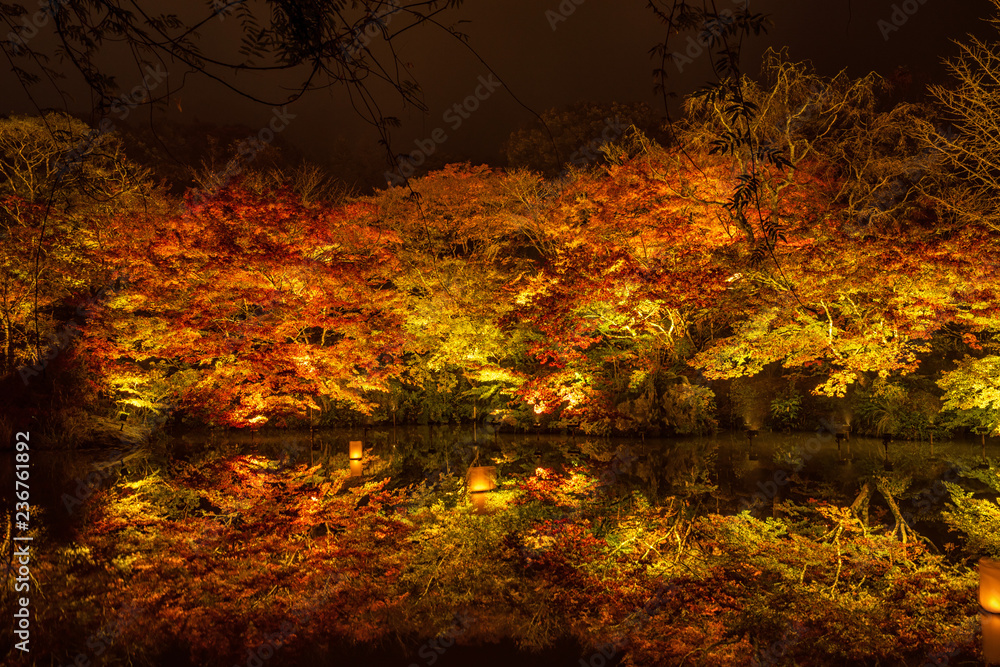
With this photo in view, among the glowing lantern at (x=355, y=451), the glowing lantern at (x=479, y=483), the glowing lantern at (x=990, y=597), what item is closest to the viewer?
the glowing lantern at (x=990, y=597)

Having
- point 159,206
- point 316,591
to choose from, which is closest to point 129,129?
point 159,206

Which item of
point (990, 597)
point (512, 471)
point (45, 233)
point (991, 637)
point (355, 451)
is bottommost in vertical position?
point (991, 637)

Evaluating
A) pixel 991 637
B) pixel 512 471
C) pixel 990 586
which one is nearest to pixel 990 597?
pixel 990 586

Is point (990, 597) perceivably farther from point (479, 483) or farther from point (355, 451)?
point (355, 451)

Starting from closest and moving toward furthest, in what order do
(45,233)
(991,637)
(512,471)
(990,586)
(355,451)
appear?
(991,637) → (990,586) → (512,471) → (355,451) → (45,233)

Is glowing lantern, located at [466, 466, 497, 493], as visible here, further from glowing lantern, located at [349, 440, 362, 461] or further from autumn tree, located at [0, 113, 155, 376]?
autumn tree, located at [0, 113, 155, 376]

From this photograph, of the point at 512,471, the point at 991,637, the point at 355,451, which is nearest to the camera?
the point at 991,637

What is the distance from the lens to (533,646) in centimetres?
397

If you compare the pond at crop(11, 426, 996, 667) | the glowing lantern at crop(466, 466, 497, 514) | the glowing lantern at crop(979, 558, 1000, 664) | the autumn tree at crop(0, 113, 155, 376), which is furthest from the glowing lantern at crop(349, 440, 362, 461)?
the glowing lantern at crop(979, 558, 1000, 664)

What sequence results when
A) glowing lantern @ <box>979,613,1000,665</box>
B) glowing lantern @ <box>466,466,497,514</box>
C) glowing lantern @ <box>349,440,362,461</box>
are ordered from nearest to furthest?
glowing lantern @ <box>979,613,1000,665</box> < glowing lantern @ <box>466,466,497,514</box> < glowing lantern @ <box>349,440,362,461</box>

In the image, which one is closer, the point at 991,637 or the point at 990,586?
the point at 991,637

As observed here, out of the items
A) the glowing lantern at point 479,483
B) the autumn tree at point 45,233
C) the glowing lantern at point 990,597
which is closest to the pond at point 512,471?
the glowing lantern at point 479,483

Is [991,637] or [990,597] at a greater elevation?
[990,597]

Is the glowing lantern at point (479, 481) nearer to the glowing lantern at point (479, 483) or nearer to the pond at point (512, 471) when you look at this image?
the glowing lantern at point (479, 483)
